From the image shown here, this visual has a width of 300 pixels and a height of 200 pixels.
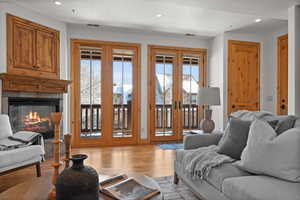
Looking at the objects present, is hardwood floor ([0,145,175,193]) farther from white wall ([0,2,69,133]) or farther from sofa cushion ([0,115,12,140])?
white wall ([0,2,69,133])

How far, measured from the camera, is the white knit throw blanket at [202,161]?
6.32ft

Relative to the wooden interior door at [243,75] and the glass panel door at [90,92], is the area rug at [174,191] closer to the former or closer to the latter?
the glass panel door at [90,92]

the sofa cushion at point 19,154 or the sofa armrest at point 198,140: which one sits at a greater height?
the sofa armrest at point 198,140

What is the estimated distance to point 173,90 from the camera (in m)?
5.46

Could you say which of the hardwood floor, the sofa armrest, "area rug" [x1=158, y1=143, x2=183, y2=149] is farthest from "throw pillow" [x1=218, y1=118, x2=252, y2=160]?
"area rug" [x1=158, y1=143, x2=183, y2=149]

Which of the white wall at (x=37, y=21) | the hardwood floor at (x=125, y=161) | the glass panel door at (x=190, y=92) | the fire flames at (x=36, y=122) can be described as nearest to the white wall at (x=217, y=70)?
the glass panel door at (x=190, y=92)

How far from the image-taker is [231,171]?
5.87ft

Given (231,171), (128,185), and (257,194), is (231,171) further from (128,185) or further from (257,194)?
(128,185)

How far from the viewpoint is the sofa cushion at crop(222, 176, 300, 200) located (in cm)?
131

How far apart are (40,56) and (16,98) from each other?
35.3 inches

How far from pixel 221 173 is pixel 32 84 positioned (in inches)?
136

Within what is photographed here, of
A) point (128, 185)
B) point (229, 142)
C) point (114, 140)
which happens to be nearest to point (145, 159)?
point (114, 140)

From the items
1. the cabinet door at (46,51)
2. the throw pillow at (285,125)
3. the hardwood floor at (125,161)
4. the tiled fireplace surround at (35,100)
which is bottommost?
the hardwood floor at (125,161)

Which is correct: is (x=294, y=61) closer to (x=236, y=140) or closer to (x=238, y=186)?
(x=236, y=140)
